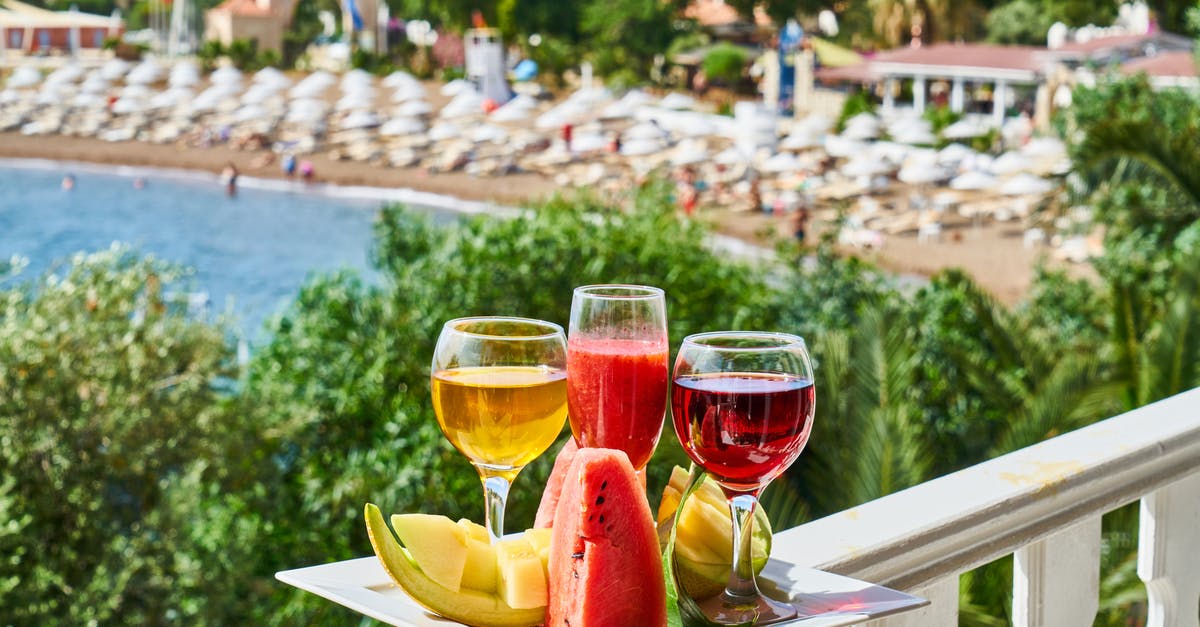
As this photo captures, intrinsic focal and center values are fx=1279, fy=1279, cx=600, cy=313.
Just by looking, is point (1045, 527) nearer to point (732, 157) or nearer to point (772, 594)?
point (772, 594)

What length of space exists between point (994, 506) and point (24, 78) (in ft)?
187

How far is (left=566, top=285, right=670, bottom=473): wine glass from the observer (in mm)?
1086

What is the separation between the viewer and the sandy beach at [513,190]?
25.9 m

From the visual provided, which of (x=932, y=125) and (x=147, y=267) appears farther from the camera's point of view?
(x=932, y=125)

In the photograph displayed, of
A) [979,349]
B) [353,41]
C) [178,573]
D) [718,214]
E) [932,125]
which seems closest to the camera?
[178,573]

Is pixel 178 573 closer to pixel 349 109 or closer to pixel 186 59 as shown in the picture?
pixel 349 109

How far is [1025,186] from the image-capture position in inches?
1116

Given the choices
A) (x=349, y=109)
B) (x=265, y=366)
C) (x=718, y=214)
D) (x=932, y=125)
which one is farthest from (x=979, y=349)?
(x=349, y=109)

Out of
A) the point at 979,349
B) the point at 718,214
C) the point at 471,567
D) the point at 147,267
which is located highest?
the point at 471,567

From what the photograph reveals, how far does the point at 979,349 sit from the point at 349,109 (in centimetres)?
3916

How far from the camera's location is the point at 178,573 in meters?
7.61

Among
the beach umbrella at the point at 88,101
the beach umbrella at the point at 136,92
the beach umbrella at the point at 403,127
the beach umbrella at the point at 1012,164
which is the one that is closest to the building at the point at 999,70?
the beach umbrella at the point at 1012,164

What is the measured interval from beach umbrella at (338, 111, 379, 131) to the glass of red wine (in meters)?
44.6

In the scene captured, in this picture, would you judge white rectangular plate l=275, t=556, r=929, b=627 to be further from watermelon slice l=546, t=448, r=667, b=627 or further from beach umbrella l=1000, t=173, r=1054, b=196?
beach umbrella l=1000, t=173, r=1054, b=196
